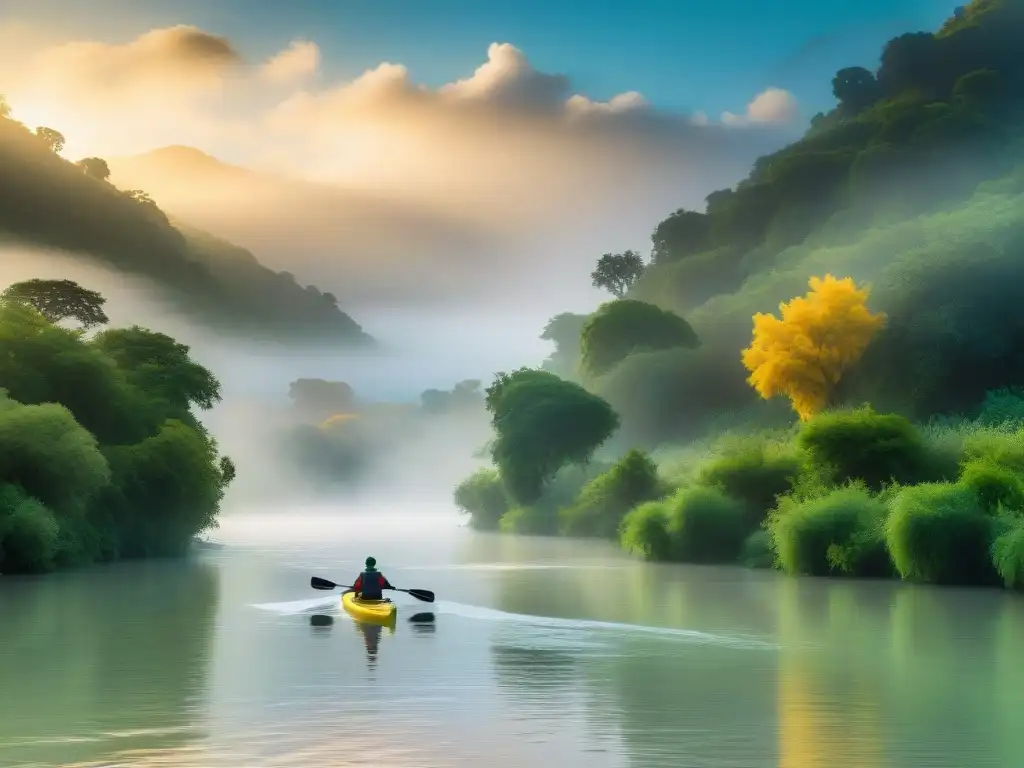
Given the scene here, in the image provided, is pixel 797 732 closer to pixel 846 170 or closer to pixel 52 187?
pixel 846 170

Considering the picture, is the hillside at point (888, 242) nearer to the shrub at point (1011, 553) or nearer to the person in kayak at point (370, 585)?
the shrub at point (1011, 553)

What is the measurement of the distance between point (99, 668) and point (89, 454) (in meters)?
30.2

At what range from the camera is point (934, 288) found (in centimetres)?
9325

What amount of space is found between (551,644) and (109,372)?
4066 cm

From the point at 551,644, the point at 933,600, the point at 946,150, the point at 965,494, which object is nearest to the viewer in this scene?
the point at 551,644

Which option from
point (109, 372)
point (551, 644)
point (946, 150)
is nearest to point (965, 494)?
point (551, 644)

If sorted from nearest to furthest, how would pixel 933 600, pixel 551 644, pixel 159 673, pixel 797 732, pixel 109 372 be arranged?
pixel 797 732
pixel 159 673
pixel 551 644
pixel 933 600
pixel 109 372

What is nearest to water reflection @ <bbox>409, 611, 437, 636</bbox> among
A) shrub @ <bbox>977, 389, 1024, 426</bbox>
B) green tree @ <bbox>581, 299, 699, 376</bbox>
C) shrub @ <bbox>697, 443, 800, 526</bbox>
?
shrub @ <bbox>697, 443, 800, 526</bbox>

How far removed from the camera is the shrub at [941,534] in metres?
44.6

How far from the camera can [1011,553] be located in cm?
4225

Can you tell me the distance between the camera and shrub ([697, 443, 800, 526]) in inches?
2432

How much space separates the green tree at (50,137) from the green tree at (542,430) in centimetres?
7517

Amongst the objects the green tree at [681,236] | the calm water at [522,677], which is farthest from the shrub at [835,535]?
the green tree at [681,236]

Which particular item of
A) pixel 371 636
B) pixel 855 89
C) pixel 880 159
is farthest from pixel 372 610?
pixel 855 89
